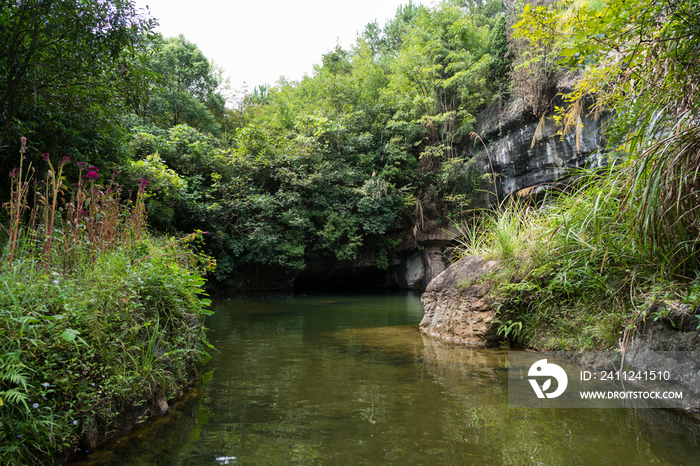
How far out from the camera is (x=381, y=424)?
2.37 meters

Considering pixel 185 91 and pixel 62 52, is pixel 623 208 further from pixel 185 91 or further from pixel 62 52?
pixel 185 91

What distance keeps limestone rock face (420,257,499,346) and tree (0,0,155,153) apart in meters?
5.65

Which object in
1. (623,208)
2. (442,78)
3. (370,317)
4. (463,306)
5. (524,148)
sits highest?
(442,78)

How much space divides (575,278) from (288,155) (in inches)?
465

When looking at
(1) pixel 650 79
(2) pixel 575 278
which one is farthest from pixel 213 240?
(1) pixel 650 79

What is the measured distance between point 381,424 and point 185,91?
2246 centimetres

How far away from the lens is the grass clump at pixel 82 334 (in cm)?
178

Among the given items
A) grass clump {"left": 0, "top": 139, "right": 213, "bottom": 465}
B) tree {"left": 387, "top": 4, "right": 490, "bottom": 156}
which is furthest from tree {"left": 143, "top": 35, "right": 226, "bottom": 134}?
grass clump {"left": 0, "top": 139, "right": 213, "bottom": 465}

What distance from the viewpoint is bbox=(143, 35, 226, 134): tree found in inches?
739

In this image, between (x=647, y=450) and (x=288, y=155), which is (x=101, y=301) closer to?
(x=647, y=450)

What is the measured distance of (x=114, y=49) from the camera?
16.3ft

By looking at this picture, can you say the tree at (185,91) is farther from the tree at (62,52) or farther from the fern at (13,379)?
the fern at (13,379)

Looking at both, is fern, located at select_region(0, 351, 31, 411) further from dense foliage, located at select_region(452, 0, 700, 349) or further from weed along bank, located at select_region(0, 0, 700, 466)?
Result: dense foliage, located at select_region(452, 0, 700, 349)

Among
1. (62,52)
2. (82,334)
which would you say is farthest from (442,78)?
(82,334)
